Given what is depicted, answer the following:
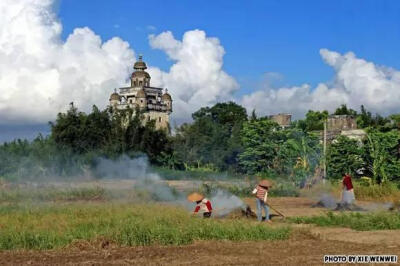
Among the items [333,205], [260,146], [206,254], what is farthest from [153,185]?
[260,146]

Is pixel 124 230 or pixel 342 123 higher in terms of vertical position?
pixel 342 123

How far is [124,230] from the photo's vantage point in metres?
12.0

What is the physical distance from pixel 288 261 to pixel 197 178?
2958cm

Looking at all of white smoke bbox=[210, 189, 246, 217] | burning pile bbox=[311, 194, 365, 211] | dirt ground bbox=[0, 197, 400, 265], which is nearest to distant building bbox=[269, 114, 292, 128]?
burning pile bbox=[311, 194, 365, 211]

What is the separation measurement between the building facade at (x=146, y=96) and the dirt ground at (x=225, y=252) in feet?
206

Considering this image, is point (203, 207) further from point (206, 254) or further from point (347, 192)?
point (347, 192)

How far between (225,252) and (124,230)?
2339mm

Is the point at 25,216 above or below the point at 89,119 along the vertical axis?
below

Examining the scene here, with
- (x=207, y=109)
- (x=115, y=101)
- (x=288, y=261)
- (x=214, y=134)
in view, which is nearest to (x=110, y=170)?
(x=214, y=134)

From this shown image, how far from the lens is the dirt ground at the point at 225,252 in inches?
392

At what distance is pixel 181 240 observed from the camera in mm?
11961

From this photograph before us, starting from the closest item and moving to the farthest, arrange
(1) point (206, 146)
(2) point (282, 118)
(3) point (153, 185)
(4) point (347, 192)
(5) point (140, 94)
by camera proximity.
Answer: (4) point (347, 192)
(3) point (153, 185)
(1) point (206, 146)
(2) point (282, 118)
(5) point (140, 94)

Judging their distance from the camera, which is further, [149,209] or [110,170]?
[110,170]

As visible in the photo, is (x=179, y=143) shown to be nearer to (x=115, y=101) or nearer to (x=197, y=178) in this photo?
(x=197, y=178)
